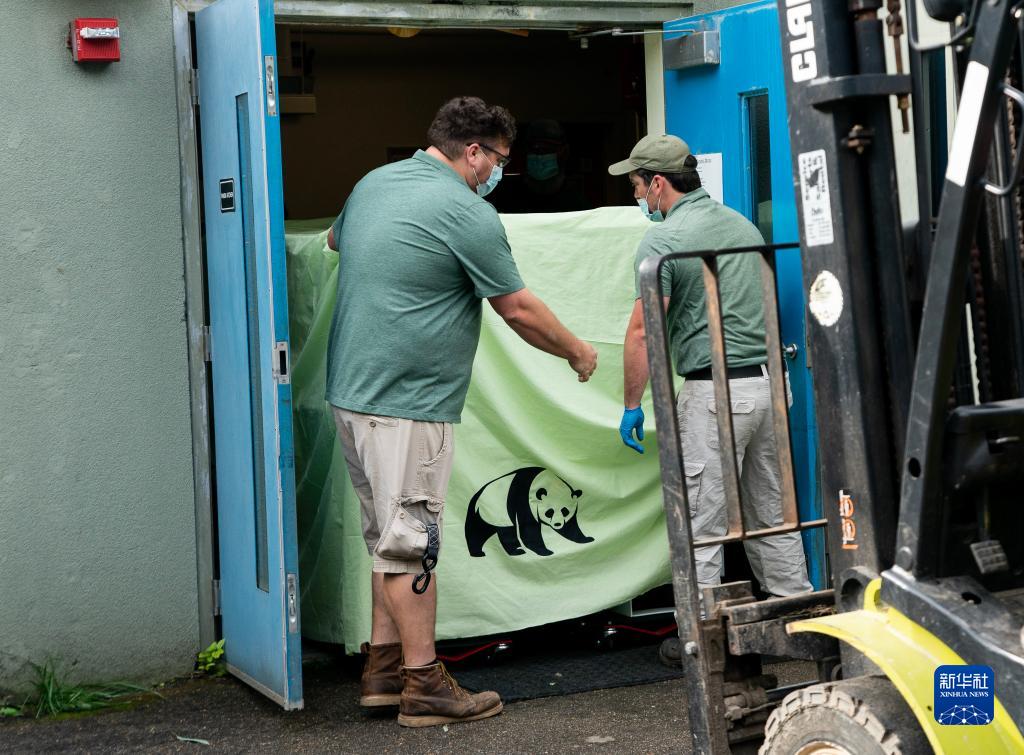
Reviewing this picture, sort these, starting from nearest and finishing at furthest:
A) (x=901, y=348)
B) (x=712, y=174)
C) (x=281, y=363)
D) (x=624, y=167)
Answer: (x=901, y=348), (x=281, y=363), (x=624, y=167), (x=712, y=174)

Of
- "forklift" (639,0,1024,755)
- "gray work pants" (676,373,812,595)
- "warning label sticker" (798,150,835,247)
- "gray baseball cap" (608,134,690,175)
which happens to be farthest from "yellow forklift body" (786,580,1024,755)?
"gray baseball cap" (608,134,690,175)

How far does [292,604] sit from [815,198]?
8.64 feet

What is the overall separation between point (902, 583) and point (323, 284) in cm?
305

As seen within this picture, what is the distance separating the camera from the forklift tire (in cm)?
314

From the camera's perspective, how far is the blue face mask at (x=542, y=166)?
7809 mm

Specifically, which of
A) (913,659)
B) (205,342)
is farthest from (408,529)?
(913,659)

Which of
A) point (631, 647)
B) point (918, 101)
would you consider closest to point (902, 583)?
point (918, 101)

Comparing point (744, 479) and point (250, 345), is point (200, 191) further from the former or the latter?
point (744, 479)

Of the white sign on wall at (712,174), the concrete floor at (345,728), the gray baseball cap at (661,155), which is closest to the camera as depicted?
the concrete floor at (345,728)

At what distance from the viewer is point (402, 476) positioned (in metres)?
5.01

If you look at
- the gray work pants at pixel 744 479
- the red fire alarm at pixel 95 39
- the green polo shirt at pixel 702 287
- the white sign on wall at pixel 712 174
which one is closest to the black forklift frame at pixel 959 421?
the green polo shirt at pixel 702 287

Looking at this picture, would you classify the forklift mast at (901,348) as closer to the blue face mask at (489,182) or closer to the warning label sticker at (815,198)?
the warning label sticker at (815,198)

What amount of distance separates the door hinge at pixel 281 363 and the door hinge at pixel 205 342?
26.8 inches

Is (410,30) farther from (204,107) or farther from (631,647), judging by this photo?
(631,647)
